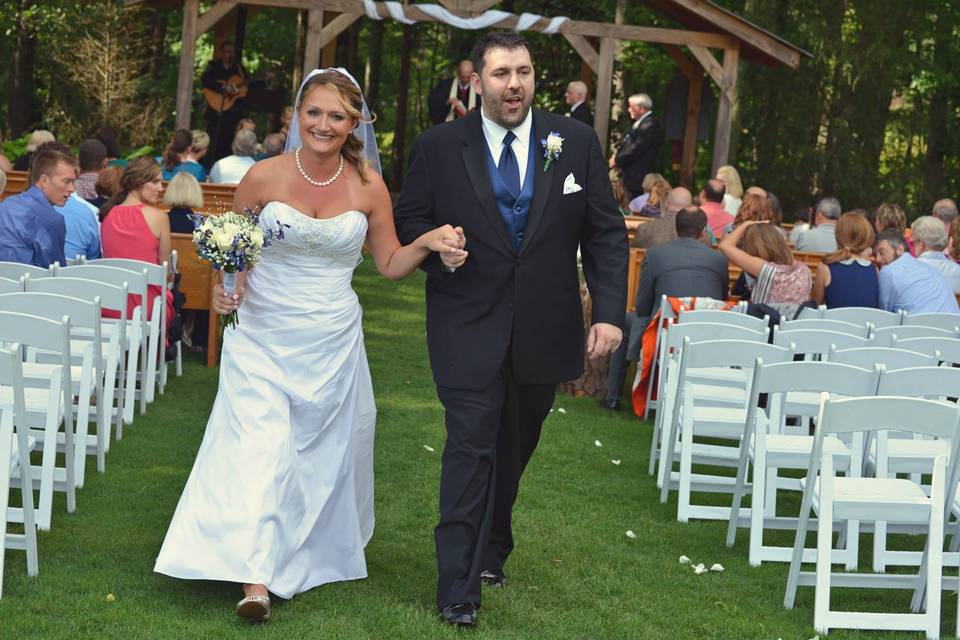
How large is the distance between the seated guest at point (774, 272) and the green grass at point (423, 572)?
72.1 inches

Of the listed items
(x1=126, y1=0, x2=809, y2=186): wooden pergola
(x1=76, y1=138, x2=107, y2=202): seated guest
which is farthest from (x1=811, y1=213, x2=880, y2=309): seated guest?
(x1=126, y1=0, x2=809, y2=186): wooden pergola

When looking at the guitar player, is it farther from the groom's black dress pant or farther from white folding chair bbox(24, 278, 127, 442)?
the groom's black dress pant

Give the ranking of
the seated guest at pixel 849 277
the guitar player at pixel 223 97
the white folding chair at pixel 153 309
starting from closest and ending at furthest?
the white folding chair at pixel 153 309, the seated guest at pixel 849 277, the guitar player at pixel 223 97

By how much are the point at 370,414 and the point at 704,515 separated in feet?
7.79

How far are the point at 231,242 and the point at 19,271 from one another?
11.6ft

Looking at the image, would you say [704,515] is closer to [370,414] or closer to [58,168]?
[370,414]

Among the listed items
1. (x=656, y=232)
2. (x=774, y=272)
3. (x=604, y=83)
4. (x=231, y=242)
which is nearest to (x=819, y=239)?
(x=656, y=232)

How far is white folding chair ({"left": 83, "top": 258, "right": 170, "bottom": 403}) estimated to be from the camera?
388 inches

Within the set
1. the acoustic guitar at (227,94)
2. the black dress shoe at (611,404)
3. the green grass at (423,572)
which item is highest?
the acoustic guitar at (227,94)

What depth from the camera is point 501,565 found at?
6289 millimetres

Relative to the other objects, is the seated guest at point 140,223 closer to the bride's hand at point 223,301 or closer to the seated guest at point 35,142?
the seated guest at point 35,142

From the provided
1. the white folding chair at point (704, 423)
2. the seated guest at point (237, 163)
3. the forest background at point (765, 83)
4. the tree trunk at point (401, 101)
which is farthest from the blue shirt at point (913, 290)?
the tree trunk at point (401, 101)

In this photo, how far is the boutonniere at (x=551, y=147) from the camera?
5582 mm

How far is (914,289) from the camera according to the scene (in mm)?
10938
